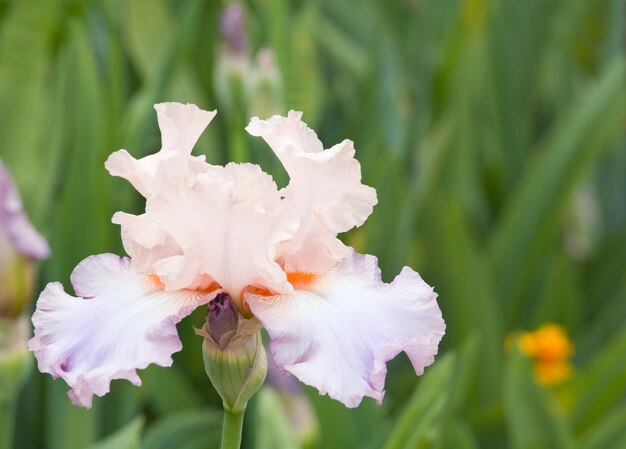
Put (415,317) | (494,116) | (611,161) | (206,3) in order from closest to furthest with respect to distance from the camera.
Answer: (415,317) < (206,3) < (494,116) < (611,161)

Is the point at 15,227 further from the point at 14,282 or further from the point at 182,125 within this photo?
the point at 182,125

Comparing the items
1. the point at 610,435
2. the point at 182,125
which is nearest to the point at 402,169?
the point at 610,435

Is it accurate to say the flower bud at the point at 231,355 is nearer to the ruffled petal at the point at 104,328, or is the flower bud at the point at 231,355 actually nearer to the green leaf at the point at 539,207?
the ruffled petal at the point at 104,328

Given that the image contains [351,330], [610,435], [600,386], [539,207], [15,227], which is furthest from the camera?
[539,207]

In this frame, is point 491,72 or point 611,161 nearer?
point 491,72

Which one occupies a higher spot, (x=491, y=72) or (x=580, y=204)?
(x=491, y=72)

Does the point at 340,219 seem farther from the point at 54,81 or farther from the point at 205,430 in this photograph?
the point at 54,81

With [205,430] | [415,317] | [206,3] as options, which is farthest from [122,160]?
[206,3]
